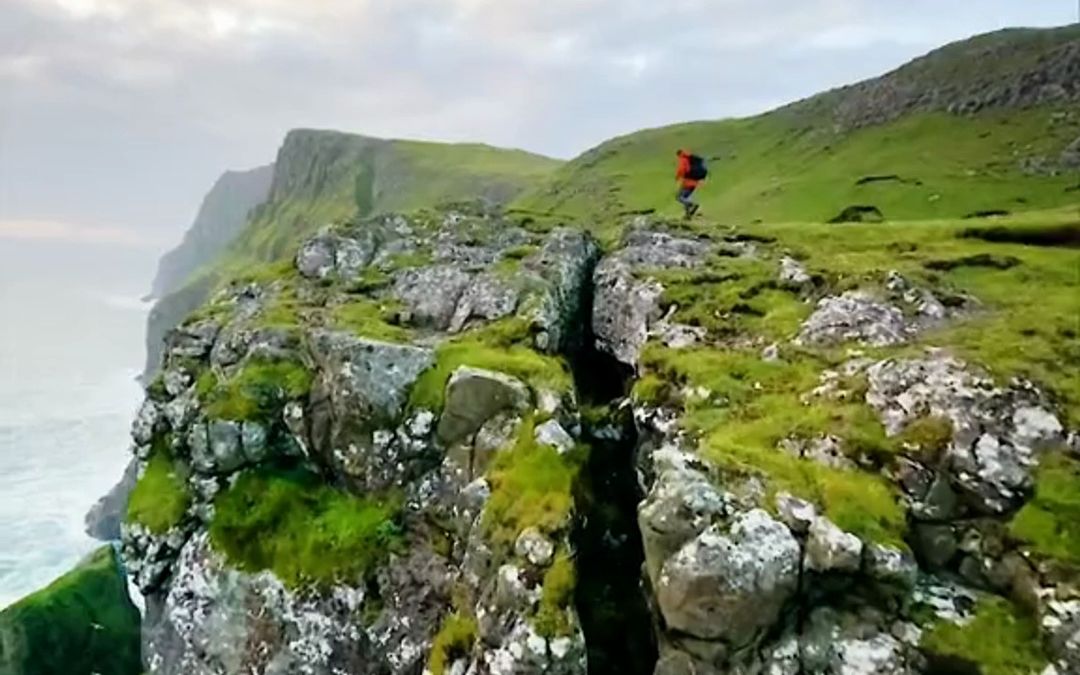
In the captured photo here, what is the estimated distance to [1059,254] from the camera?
28094 mm

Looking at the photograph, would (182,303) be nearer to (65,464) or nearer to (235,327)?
(65,464)

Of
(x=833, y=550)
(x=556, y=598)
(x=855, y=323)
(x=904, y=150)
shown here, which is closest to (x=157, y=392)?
(x=556, y=598)

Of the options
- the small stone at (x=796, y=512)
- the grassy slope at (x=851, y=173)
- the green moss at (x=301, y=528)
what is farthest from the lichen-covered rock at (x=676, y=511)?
the grassy slope at (x=851, y=173)

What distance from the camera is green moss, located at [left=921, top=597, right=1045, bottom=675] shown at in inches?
565

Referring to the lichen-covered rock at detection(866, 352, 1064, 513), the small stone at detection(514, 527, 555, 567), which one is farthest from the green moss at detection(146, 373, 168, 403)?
the lichen-covered rock at detection(866, 352, 1064, 513)

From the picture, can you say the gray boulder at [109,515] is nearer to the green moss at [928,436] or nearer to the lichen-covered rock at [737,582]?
the lichen-covered rock at [737,582]

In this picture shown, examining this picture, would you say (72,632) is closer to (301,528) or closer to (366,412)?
(301,528)

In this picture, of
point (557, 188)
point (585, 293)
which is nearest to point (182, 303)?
point (557, 188)

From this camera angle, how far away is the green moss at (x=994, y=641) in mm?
14359

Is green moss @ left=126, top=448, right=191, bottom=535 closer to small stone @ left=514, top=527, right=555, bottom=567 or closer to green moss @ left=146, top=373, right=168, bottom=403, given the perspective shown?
green moss @ left=146, top=373, right=168, bottom=403

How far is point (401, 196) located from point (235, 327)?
477 ft

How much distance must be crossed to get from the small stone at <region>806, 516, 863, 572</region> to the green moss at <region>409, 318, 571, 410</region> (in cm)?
985

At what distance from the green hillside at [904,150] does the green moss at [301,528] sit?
42.1 meters

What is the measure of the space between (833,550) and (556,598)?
575 centimetres
